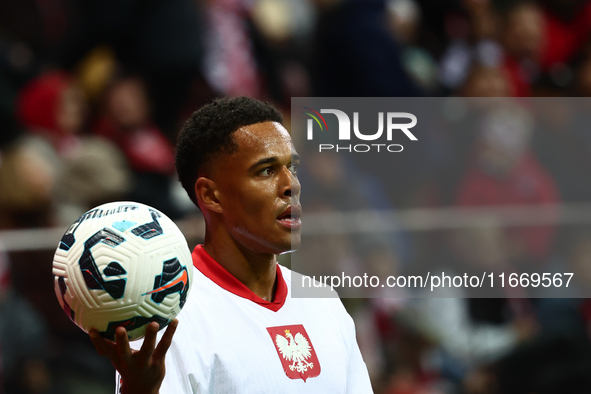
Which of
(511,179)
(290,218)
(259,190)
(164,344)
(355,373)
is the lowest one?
(511,179)

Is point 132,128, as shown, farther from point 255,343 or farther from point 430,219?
point 255,343

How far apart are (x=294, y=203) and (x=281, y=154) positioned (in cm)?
19

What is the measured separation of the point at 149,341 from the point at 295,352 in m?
0.66

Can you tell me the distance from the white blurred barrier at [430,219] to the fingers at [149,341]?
2721 millimetres

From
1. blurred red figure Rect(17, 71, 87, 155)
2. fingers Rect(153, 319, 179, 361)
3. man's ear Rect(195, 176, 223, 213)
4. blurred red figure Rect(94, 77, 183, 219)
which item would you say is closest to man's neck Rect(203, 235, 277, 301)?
man's ear Rect(195, 176, 223, 213)

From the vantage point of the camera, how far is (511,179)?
234 inches

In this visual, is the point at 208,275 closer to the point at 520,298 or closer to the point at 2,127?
the point at 2,127

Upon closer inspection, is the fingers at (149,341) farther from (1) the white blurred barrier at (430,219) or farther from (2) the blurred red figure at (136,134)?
(2) the blurred red figure at (136,134)

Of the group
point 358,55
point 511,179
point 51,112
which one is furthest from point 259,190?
point 511,179

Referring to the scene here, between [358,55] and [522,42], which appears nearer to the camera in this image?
[358,55]

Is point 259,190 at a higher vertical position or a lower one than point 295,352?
higher

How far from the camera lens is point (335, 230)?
5.29 meters

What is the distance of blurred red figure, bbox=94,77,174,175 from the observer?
18.1 ft

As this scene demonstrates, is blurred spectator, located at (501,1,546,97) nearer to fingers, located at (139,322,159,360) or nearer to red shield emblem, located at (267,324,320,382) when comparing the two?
red shield emblem, located at (267,324,320,382)
